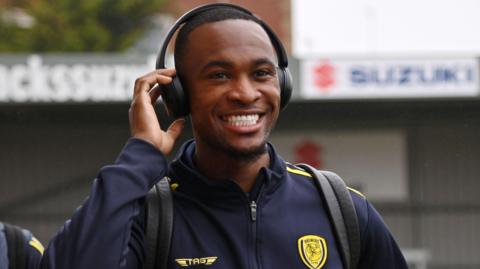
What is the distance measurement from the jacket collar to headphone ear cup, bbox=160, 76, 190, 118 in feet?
0.55

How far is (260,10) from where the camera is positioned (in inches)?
1714

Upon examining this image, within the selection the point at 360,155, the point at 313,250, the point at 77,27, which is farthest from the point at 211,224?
the point at 77,27

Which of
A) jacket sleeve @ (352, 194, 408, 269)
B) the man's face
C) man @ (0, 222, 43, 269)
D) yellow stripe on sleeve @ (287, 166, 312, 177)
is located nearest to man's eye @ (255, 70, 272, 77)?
the man's face

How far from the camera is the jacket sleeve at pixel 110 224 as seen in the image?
3.09 metres

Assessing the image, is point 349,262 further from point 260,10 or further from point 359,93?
point 260,10

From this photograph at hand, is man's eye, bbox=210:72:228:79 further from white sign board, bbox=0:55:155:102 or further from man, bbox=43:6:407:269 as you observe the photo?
white sign board, bbox=0:55:155:102

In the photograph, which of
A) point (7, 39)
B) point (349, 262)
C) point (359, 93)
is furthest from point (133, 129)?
point (7, 39)

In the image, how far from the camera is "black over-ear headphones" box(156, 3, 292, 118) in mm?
3307

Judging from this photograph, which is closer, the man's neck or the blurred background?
the man's neck

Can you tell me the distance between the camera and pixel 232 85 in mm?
3264

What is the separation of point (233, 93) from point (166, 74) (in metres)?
0.23

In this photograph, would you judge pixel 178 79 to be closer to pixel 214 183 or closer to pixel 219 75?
pixel 219 75

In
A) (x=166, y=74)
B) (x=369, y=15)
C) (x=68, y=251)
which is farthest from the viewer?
(x=369, y=15)

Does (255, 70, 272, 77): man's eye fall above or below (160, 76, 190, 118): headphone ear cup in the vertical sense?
above
